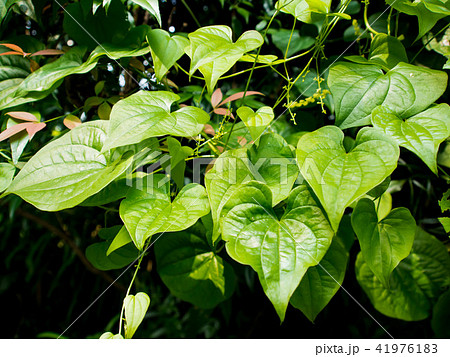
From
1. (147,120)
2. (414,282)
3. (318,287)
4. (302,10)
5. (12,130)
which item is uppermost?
(302,10)

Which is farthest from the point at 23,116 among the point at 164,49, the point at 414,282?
the point at 414,282

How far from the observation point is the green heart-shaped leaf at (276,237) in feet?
1.41

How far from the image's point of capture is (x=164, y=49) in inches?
24.5

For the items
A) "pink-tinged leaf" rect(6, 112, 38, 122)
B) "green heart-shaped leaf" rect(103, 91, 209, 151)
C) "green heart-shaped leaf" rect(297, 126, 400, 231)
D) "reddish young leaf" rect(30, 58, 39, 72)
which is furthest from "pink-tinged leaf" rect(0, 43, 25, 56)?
"green heart-shaped leaf" rect(297, 126, 400, 231)

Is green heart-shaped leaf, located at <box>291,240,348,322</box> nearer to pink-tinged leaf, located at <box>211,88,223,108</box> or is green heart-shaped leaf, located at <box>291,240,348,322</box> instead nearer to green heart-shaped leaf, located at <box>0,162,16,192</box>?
pink-tinged leaf, located at <box>211,88,223,108</box>

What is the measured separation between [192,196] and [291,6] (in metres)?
0.43

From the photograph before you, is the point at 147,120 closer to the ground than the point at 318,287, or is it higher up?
higher up

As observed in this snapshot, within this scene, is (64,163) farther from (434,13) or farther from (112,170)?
(434,13)

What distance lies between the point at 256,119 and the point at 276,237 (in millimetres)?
221

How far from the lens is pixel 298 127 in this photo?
0.86 meters

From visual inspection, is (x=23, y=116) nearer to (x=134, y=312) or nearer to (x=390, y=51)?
(x=134, y=312)

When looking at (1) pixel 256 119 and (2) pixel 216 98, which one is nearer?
(1) pixel 256 119

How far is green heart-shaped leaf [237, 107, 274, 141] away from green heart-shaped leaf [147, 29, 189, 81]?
158 mm

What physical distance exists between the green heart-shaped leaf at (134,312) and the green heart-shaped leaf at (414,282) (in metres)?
0.49
